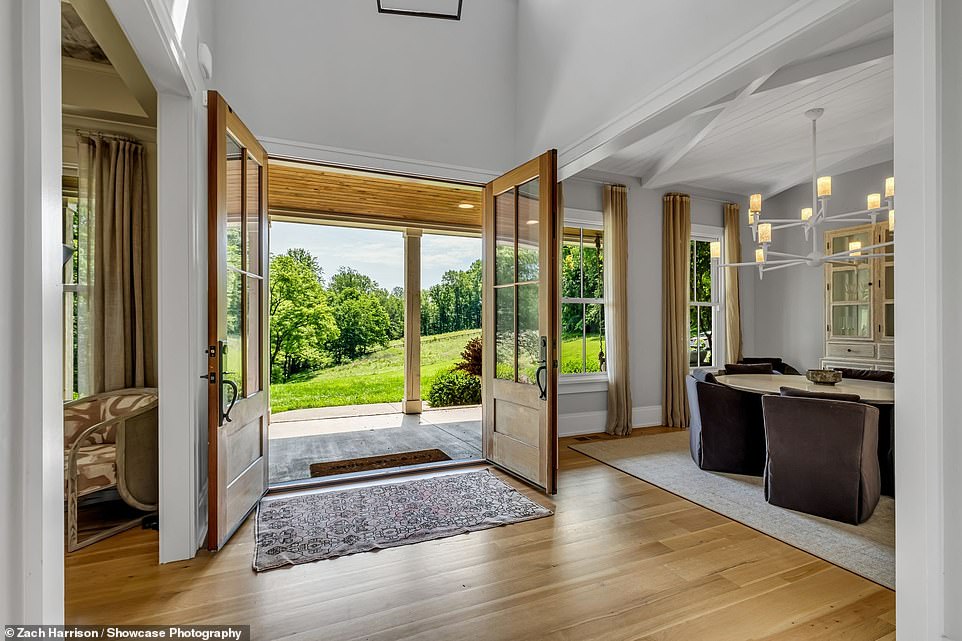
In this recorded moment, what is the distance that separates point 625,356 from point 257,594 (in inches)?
164

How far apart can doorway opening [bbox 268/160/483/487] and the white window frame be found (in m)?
1.09

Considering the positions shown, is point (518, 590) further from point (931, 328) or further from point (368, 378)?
point (368, 378)

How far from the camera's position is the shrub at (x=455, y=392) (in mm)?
8023

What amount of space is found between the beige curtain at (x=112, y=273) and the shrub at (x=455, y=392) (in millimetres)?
4912

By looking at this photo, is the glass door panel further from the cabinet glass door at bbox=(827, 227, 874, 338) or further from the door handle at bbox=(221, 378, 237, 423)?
the door handle at bbox=(221, 378, 237, 423)

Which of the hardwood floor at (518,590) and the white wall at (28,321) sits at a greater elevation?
the white wall at (28,321)

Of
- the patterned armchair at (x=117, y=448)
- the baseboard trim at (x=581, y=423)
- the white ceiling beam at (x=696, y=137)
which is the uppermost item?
the white ceiling beam at (x=696, y=137)

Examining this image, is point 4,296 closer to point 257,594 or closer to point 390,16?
point 257,594

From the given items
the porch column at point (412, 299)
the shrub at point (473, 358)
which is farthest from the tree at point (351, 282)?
the porch column at point (412, 299)

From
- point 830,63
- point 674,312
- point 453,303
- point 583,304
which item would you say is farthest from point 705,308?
point 453,303

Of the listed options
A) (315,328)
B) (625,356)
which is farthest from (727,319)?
(315,328)

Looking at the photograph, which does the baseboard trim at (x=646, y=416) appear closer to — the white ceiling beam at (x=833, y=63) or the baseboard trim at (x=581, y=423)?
the baseboard trim at (x=581, y=423)

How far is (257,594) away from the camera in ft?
7.11

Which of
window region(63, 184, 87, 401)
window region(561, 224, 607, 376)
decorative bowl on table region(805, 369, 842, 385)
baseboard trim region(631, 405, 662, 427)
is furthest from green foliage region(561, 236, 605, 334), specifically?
window region(63, 184, 87, 401)
